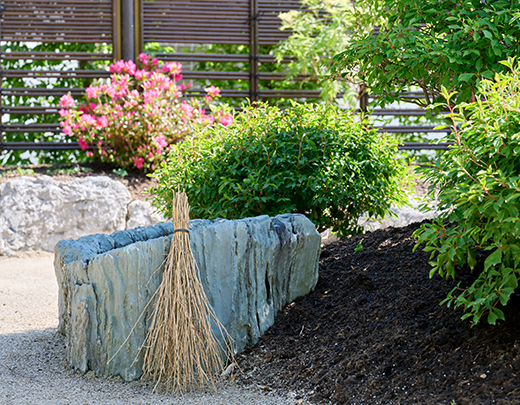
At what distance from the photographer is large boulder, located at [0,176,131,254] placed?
6105 millimetres

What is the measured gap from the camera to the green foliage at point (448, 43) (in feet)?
9.30

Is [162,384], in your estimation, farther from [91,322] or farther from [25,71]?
[25,71]

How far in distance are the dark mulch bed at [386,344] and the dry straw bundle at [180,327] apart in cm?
28

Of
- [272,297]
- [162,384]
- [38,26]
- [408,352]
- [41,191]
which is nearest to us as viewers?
[408,352]

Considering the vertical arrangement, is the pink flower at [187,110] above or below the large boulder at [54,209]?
above

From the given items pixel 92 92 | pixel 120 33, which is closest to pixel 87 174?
pixel 92 92

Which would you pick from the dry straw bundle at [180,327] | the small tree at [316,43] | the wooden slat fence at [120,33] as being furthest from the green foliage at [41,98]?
the dry straw bundle at [180,327]

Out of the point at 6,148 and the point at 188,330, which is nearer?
the point at 188,330

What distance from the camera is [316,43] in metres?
6.88

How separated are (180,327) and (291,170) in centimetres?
152

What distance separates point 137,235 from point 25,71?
5431mm

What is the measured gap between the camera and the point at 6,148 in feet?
24.4

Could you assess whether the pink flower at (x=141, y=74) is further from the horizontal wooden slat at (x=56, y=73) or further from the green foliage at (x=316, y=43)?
the green foliage at (x=316, y=43)

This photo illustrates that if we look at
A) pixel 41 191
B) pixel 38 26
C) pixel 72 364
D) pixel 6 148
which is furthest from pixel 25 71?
pixel 72 364
